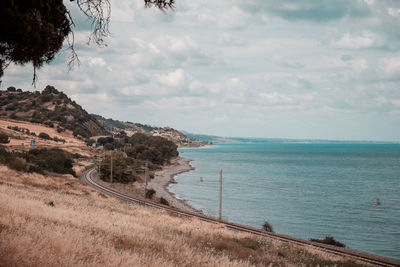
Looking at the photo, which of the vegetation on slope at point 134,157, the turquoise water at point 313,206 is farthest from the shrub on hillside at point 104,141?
the turquoise water at point 313,206

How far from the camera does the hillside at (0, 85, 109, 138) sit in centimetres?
13868

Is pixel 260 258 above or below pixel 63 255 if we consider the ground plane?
below

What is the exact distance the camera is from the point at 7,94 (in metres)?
183

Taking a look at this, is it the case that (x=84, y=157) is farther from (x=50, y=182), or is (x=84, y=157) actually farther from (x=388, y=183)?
(x=388, y=183)

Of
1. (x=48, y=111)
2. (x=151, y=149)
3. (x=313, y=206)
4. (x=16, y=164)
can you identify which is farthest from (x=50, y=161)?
(x=48, y=111)

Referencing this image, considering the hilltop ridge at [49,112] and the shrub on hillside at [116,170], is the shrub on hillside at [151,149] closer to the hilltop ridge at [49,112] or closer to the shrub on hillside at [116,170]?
the hilltop ridge at [49,112]

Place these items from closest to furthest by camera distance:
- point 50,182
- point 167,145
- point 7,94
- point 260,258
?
point 260,258 < point 50,182 < point 167,145 < point 7,94

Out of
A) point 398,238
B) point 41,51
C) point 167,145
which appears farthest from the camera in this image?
point 167,145

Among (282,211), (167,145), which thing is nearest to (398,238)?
(282,211)

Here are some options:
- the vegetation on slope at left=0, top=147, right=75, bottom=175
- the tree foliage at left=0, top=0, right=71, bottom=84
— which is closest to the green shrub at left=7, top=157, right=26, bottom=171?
the vegetation on slope at left=0, top=147, right=75, bottom=175

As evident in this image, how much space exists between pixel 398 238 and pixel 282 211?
18.6 metres

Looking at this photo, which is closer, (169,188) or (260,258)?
(260,258)

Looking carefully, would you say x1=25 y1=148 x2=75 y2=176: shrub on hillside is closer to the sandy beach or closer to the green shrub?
the sandy beach

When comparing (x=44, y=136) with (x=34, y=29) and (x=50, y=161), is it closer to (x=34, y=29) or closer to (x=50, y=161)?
(x=50, y=161)
